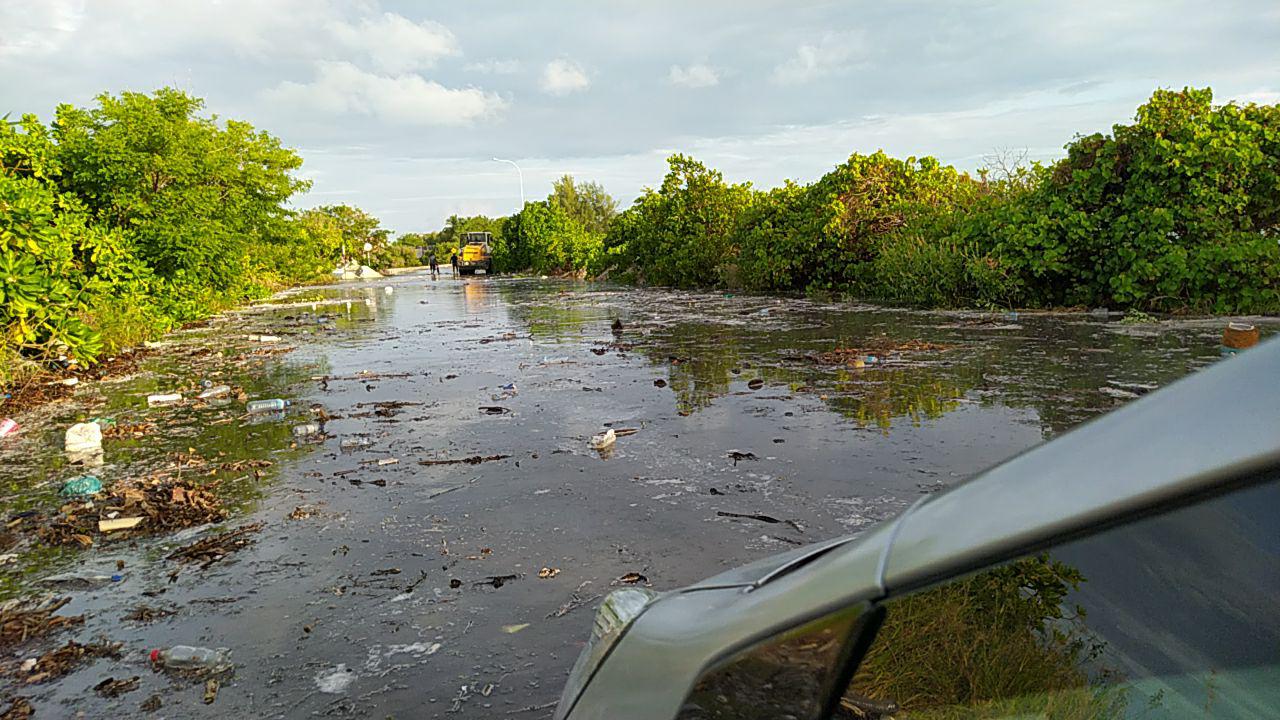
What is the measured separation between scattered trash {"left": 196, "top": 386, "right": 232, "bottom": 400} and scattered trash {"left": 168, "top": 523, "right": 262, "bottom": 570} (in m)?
4.42

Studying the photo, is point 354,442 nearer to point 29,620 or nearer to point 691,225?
point 29,620

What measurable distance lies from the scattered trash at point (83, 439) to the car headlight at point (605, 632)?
5955mm

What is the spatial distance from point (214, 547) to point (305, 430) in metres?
2.45

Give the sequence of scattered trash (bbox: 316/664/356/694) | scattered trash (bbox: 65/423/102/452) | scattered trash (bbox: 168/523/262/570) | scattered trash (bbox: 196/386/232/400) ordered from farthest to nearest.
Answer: scattered trash (bbox: 196/386/232/400), scattered trash (bbox: 65/423/102/452), scattered trash (bbox: 168/523/262/570), scattered trash (bbox: 316/664/356/694)

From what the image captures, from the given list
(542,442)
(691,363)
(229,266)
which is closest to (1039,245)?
(691,363)

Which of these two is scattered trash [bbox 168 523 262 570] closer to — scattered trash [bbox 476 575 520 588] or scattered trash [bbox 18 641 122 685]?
scattered trash [bbox 18 641 122 685]

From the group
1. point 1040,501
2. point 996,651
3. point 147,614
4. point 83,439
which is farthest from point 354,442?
point 1040,501

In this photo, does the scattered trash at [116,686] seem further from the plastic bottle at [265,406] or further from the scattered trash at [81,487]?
the plastic bottle at [265,406]

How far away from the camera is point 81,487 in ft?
15.5

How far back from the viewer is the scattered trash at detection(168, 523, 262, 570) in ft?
12.3

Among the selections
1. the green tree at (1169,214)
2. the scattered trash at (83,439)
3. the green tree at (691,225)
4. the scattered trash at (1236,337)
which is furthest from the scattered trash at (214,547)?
the green tree at (691,225)

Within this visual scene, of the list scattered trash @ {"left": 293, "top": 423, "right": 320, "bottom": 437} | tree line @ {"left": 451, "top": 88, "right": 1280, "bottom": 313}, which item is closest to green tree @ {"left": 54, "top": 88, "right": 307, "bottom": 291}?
scattered trash @ {"left": 293, "top": 423, "right": 320, "bottom": 437}

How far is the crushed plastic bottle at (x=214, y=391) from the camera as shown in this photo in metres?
7.87

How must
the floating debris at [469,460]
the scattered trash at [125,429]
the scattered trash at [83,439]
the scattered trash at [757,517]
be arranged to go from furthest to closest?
the scattered trash at [125,429]
the scattered trash at [83,439]
the floating debris at [469,460]
the scattered trash at [757,517]
